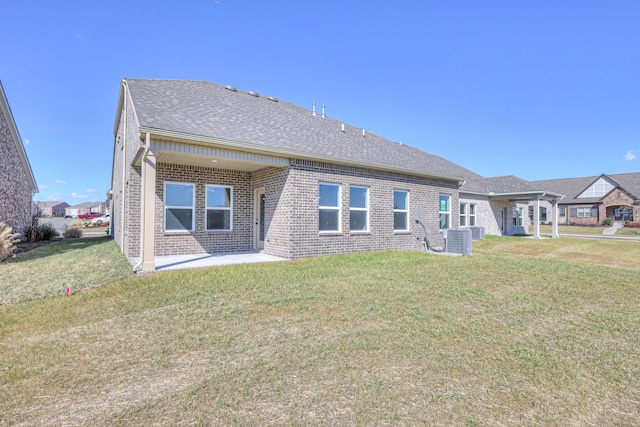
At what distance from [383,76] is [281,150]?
34.1 feet

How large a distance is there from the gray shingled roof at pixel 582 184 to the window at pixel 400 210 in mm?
34845

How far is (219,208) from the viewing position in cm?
1108

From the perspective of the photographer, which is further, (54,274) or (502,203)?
(502,203)

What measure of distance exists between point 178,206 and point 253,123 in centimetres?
370

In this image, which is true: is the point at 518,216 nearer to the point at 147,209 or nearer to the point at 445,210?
the point at 445,210

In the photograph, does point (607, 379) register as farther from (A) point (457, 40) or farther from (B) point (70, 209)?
(B) point (70, 209)

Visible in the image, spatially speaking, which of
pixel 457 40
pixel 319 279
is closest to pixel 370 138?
pixel 457 40

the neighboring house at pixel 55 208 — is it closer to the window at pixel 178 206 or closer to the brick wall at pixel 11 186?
the brick wall at pixel 11 186

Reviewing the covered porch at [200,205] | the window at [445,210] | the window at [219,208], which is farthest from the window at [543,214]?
the window at [219,208]

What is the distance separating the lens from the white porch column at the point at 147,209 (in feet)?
23.8

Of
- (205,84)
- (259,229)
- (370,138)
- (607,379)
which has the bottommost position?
(607,379)

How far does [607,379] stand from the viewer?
308 centimetres

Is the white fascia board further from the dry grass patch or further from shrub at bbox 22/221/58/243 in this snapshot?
shrub at bbox 22/221/58/243

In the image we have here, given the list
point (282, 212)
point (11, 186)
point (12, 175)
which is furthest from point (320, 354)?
point (12, 175)
